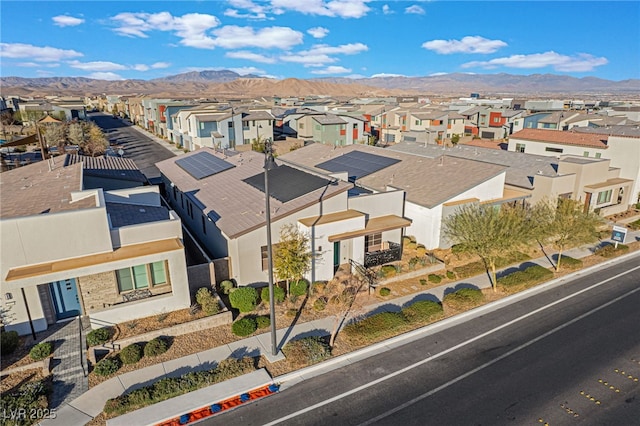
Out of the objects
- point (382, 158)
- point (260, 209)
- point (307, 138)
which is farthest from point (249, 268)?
point (307, 138)

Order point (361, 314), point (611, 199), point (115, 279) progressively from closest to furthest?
point (115, 279)
point (361, 314)
point (611, 199)

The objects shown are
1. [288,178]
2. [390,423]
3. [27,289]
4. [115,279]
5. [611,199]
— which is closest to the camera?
[390,423]

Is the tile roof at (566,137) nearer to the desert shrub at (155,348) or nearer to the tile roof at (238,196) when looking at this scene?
the tile roof at (238,196)

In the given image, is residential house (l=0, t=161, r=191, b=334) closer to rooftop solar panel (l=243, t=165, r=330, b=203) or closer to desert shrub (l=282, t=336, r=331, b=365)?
desert shrub (l=282, t=336, r=331, b=365)

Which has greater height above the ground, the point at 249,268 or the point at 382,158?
the point at 382,158

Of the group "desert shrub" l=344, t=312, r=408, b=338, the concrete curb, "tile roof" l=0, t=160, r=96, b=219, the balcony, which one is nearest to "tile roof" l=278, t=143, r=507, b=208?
the balcony

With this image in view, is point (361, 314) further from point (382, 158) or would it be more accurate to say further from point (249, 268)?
point (382, 158)
